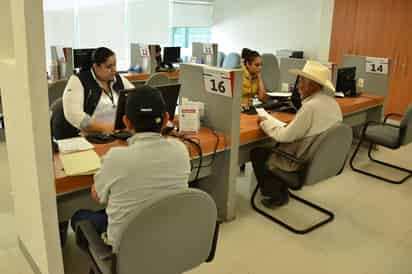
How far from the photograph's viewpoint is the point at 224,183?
2740 millimetres

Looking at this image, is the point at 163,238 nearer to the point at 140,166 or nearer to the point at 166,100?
the point at 140,166

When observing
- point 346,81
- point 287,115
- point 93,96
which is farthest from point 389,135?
point 93,96

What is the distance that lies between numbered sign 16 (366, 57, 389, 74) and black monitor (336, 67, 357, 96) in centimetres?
30

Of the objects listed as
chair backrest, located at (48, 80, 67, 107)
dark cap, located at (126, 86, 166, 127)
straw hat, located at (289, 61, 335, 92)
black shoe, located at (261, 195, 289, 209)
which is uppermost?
straw hat, located at (289, 61, 335, 92)

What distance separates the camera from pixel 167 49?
19.0ft

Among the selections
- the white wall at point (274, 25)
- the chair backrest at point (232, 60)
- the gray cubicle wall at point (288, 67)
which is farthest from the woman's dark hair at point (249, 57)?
the white wall at point (274, 25)

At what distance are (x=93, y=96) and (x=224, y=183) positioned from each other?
43.9 inches

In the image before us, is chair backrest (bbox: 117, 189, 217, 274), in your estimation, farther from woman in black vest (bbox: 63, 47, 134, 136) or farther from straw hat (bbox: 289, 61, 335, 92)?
straw hat (bbox: 289, 61, 335, 92)

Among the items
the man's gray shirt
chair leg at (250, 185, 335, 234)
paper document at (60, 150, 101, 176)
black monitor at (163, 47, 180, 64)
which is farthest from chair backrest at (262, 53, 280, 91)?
the man's gray shirt

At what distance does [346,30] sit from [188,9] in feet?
10.2

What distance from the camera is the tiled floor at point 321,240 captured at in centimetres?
234

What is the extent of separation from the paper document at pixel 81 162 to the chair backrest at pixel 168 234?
0.61 meters

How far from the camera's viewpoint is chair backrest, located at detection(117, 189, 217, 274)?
4.45 feet

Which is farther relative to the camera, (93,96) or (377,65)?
(377,65)
